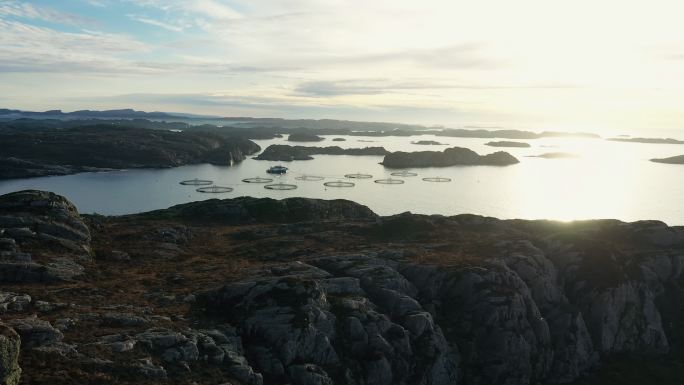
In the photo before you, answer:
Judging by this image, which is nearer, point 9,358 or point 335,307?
point 9,358

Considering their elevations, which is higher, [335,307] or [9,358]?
[9,358]

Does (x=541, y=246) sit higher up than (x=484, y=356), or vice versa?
(x=541, y=246)

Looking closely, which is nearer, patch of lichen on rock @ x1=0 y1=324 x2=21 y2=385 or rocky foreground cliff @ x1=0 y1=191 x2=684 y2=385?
patch of lichen on rock @ x1=0 y1=324 x2=21 y2=385

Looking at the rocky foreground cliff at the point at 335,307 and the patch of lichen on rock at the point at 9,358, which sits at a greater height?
the patch of lichen on rock at the point at 9,358

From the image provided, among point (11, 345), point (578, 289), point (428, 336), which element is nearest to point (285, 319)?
point (428, 336)

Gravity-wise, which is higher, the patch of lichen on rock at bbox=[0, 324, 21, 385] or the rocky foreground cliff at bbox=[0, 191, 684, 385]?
the patch of lichen on rock at bbox=[0, 324, 21, 385]

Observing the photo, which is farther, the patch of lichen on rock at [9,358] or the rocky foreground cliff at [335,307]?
the rocky foreground cliff at [335,307]

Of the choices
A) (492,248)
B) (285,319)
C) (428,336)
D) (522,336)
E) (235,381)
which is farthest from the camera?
(492,248)

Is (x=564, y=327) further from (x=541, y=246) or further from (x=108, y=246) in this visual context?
(x=108, y=246)
